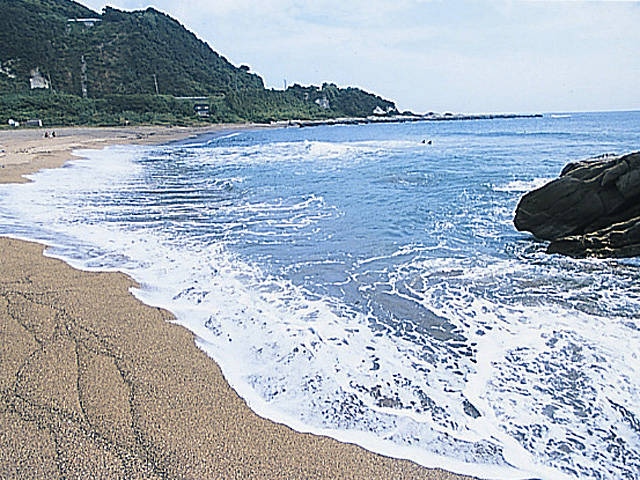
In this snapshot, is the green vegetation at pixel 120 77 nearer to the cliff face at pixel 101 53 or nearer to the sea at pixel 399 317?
the cliff face at pixel 101 53

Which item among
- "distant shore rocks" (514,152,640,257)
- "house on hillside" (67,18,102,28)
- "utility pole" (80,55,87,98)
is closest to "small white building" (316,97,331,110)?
"utility pole" (80,55,87,98)

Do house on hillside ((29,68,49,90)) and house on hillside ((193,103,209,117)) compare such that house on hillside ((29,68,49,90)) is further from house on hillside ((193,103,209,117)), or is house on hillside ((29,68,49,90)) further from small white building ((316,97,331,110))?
small white building ((316,97,331,110))

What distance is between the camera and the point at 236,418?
3.49 meters

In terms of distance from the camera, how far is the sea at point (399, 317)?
11.3 ft

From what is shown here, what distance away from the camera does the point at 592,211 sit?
8391mm

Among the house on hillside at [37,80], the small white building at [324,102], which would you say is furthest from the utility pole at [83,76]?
the small white building at [324,102]

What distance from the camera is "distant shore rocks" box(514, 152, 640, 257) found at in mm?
7727

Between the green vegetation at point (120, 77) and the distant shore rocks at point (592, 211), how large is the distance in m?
64.4

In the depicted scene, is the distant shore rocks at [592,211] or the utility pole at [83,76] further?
the utility pole at [83,76]

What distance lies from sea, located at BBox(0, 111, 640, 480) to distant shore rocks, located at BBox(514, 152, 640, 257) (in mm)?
390

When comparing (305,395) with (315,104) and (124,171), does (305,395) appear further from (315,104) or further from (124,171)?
(315,104)

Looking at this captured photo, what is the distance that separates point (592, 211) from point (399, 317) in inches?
192

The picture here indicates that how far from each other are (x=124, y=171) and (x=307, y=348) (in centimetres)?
1789

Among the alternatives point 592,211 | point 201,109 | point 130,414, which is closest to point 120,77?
point 201,109
